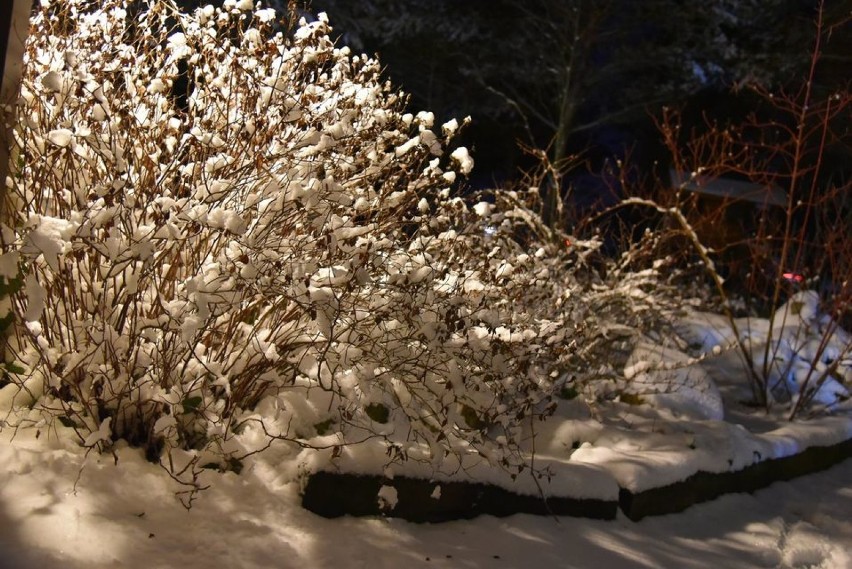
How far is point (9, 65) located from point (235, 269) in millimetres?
1143

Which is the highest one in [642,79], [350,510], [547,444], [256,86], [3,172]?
[642,79]

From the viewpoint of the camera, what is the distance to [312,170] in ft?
12.1

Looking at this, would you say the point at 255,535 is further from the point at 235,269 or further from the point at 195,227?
the point at 195,227

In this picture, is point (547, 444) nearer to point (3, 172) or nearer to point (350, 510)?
point (350, 510)

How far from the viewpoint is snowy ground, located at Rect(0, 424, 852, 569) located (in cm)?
311

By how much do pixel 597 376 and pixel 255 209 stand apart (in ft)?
11.2

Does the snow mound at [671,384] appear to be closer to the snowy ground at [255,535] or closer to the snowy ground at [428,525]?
the snowy ground at [428,525]

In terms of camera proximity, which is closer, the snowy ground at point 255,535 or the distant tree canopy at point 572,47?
the snowy ground at point 255,535

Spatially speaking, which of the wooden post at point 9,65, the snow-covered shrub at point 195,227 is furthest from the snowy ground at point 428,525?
the wooden post at point 9,65

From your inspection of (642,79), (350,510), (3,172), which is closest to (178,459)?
(350,510)

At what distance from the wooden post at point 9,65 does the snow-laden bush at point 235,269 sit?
0.12 meters

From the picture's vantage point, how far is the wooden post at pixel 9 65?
122 inches

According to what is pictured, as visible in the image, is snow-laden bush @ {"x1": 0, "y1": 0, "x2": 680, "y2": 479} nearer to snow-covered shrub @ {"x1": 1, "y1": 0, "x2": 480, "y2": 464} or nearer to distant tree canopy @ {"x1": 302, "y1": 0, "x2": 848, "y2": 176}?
snow-covered shrub @ {"x1": 1, "y1": 0, "x2": 480, "y2": 464}

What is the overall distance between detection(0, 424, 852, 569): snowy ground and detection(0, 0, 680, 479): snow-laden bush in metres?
0.18
